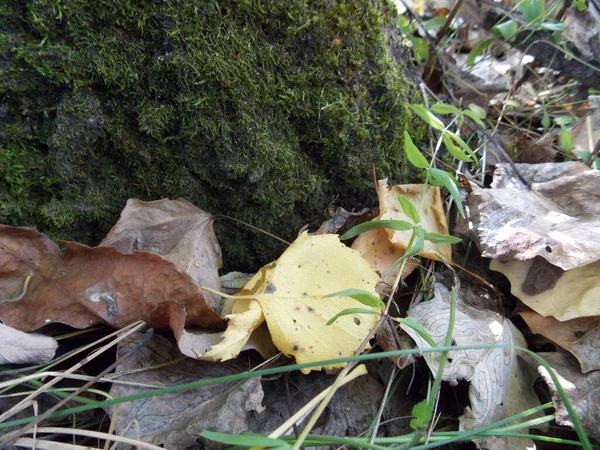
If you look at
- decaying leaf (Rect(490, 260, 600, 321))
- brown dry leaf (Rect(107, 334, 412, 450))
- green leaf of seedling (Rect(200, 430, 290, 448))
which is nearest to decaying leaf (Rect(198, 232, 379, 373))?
brown dry leaf (Rect(107, 334, 412, 450))

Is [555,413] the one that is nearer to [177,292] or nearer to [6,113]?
[177,292]

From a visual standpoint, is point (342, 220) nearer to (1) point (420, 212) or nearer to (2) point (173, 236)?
(1) point (420, 212)

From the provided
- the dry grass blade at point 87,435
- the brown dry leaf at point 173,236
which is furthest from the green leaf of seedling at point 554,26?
the dry grass blade at point 87,435

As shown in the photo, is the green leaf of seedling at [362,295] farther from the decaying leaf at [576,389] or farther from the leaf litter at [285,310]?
the decaying leaf at [576,389]

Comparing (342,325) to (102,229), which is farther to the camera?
(102,229)

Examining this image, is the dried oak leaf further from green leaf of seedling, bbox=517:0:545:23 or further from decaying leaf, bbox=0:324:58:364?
green leaf of seedling, bbox=517:0:545:23

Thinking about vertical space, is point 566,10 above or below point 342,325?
above

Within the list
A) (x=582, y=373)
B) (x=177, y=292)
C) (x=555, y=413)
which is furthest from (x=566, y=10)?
(x=177, y=292)
